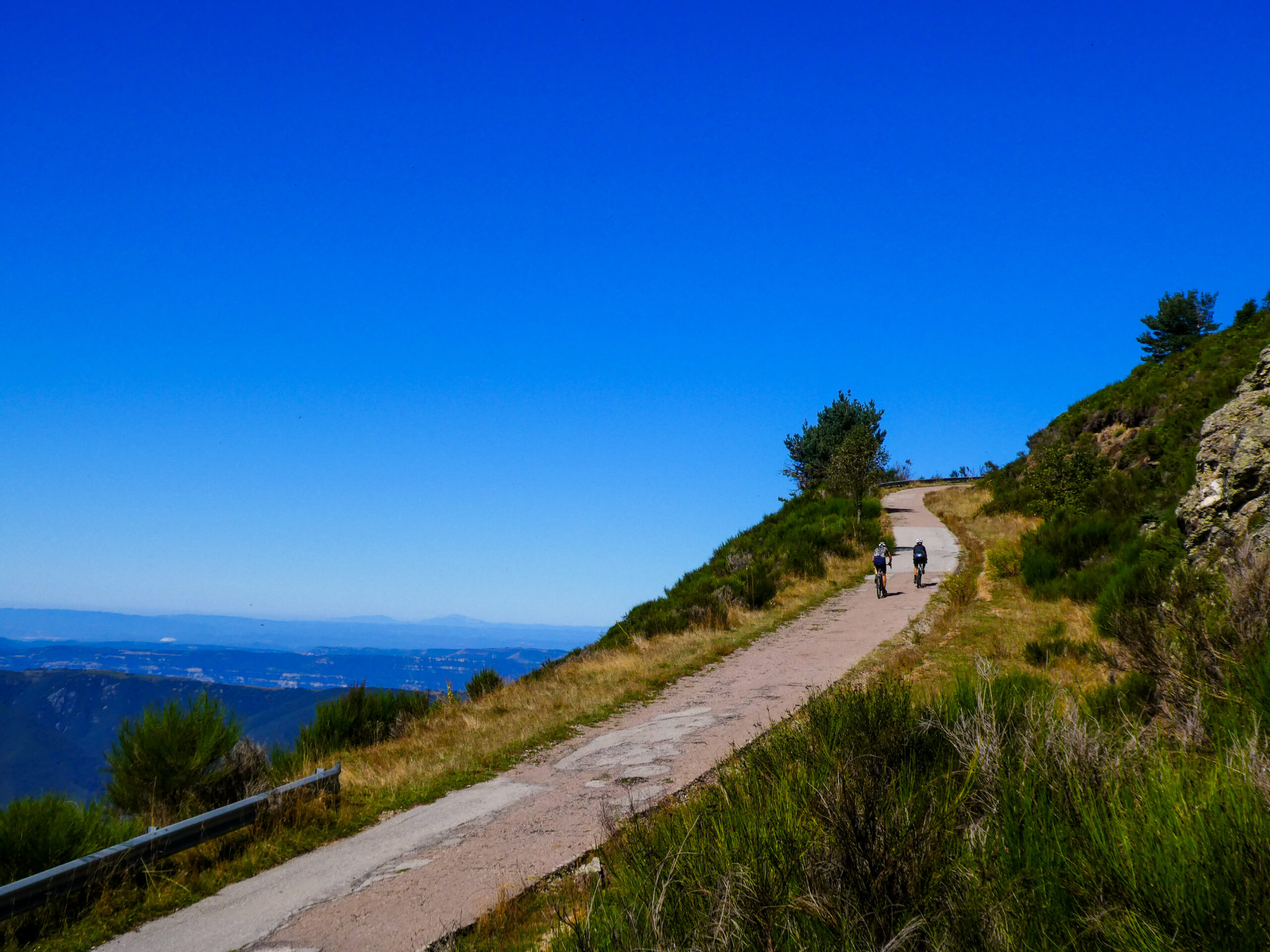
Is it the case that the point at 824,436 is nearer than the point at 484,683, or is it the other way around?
the point at 484,683

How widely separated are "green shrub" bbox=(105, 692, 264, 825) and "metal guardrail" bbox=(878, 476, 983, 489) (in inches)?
2026

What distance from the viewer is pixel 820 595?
2206 centimetres

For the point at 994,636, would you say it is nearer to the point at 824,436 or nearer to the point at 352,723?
the point at 352,723

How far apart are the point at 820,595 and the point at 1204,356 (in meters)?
18.1

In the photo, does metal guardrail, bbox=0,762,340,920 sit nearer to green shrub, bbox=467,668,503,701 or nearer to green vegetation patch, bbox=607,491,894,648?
green shrub, bbox=467,668,503,701

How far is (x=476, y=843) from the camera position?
6.73 metres

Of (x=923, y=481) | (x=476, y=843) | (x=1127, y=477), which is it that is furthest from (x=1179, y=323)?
(x=476, y=843)

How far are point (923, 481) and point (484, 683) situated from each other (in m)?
51.1

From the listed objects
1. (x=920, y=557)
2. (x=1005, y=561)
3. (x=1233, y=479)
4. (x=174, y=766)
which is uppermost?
(x=1233, y=479)

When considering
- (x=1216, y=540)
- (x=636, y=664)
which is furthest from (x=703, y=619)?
(x=1216, y=540)

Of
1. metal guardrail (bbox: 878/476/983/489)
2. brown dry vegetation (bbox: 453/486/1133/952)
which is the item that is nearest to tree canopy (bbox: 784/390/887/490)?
metal guardrail (bbox: 878/476/983/489)

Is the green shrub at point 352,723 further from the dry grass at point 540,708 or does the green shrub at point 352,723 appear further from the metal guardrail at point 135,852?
the metal guardrail at point 135,852

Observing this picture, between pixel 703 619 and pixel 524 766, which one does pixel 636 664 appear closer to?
pixel 703 619

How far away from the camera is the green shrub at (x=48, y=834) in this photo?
20.3 ft
